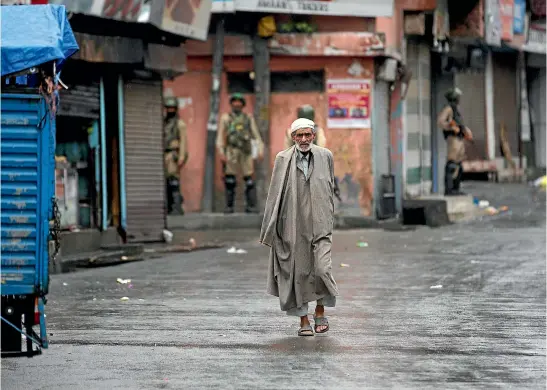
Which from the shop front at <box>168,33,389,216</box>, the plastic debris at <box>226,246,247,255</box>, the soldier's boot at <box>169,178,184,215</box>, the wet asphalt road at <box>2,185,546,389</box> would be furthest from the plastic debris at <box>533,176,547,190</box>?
the wet asphalt road at <box>2,185,546,389</box>

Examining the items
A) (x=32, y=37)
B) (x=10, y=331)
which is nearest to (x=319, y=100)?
(x=32, y=37)

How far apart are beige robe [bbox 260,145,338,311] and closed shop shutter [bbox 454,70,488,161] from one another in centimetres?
2534

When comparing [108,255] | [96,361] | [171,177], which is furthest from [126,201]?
[96,361]

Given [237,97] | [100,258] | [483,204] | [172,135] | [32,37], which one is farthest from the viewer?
[483,204]

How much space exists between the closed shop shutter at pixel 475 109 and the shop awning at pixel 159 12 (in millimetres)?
15168

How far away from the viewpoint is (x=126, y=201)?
68.1 feet

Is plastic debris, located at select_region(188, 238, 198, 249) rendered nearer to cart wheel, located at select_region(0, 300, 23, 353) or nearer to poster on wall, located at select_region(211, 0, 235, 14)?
poster on wall, located at select_region(211, 0, 235, 14)

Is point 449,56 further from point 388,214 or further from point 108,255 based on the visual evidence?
point 108,255

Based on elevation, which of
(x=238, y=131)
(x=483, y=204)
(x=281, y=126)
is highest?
(x=281, y=126)

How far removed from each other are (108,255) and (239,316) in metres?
7.35

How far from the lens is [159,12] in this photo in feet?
65.7

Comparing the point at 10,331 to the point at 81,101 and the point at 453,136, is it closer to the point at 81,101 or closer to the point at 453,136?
the point at 81,101

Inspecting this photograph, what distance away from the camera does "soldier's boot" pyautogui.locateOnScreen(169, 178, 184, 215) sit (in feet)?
84.5

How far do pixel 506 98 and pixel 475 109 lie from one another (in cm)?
196
